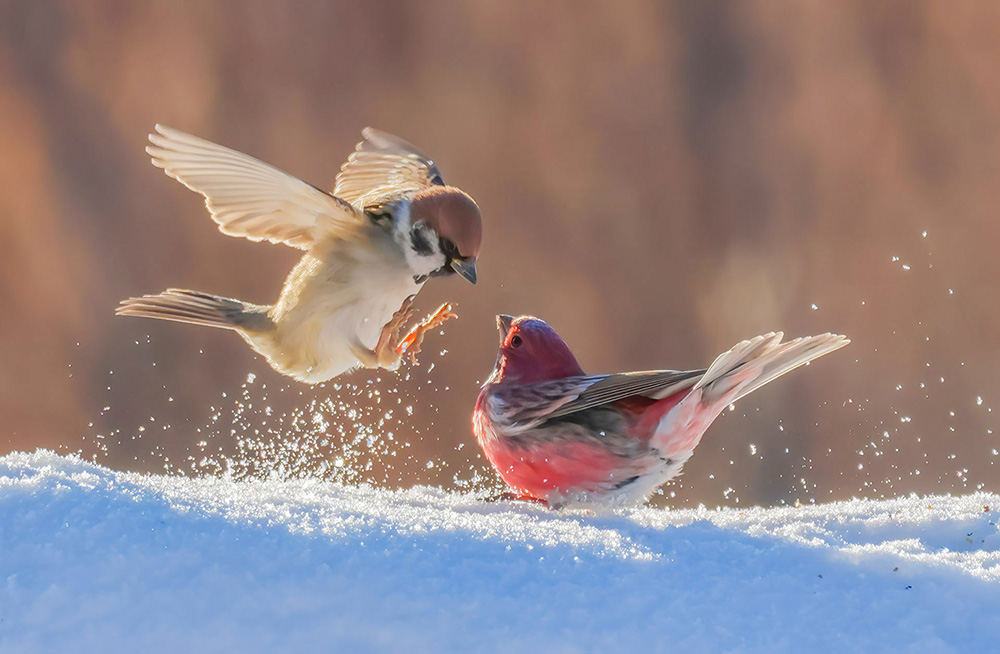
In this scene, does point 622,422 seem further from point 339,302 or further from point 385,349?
point 339,302

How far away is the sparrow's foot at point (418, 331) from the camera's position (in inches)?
85.5

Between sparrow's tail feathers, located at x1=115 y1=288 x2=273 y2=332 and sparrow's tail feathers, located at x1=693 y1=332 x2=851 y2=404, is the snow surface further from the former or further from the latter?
sparrow's tail feathers, located at x1=115 y1=288 x2=273 y2=332

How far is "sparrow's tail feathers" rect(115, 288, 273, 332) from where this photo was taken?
7.09ft

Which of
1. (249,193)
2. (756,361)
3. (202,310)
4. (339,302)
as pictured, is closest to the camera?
(756,361)

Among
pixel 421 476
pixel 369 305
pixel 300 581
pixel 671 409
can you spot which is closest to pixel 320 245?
pixel 369 305

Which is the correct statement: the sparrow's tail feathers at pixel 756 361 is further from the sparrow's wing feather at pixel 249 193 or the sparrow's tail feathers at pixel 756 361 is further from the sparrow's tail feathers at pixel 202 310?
the sparrow's tail feathers at pixel 202 310

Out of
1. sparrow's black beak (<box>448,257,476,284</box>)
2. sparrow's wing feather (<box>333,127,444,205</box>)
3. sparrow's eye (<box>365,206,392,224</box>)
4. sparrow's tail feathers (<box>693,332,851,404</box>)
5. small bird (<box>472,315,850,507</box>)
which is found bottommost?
small bird (<box>472,315,850,507</box>)

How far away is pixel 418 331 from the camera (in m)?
2.21

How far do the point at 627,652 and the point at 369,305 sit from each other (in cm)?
126

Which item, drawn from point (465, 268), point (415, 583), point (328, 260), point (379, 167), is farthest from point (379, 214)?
point (415, 583)

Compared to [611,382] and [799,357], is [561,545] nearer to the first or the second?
[611,382]

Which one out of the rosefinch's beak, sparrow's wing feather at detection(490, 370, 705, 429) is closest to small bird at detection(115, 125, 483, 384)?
the rosefinch's beak

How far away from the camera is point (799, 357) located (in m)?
1.88

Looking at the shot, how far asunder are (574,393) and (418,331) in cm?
A: 49
